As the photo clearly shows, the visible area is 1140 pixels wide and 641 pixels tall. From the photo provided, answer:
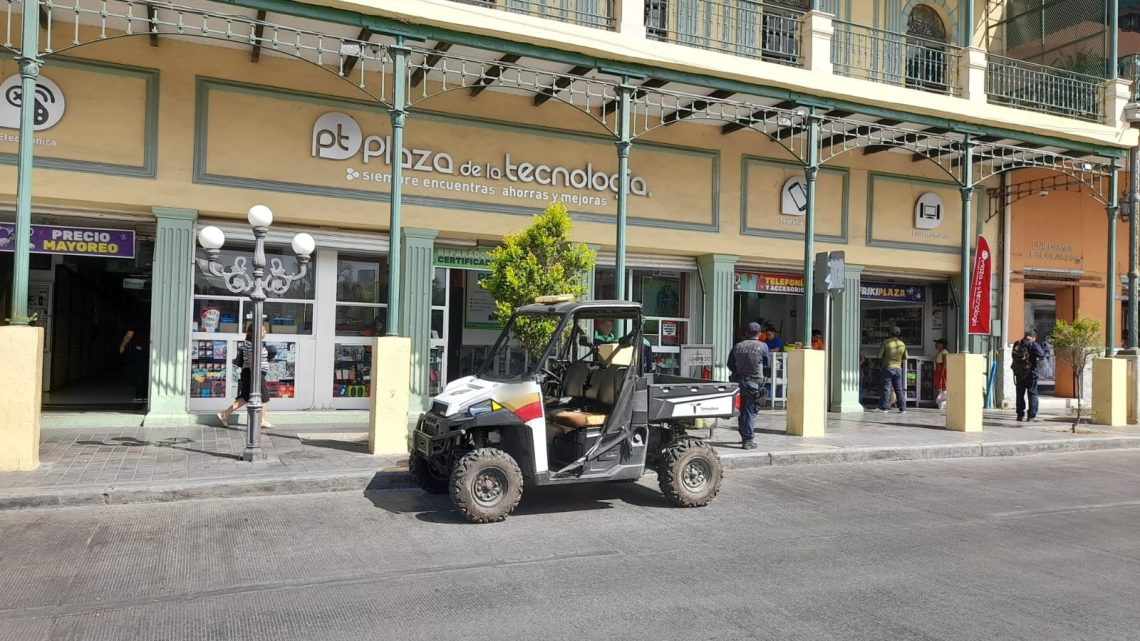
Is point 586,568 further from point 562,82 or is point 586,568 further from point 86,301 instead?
point 86,301

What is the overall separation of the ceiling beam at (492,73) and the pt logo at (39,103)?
19.1 ft

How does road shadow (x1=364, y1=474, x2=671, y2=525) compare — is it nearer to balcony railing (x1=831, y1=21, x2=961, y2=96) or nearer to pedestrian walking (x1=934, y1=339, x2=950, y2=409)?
balcony railing (x1=831, y1=21, x2=961, y2=96)

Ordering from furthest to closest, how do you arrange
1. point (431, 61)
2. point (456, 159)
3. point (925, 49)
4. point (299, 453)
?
1. point (925, 49)
2. point (456, 159)
3. point (431, 61)
4. point (299, 453)

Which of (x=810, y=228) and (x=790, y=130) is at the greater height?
(x=790, y=130)

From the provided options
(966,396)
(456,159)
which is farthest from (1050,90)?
(456,159)

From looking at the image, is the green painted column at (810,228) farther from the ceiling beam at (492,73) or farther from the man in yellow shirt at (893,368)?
the ceiling beam at (492,73)

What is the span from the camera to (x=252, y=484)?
815cm

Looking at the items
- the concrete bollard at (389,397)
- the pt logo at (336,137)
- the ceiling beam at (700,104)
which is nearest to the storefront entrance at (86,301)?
the pt logo at (336,137)

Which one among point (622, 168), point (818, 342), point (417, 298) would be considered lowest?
point (818, 342)

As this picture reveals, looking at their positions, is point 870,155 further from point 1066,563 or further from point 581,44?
point 1066,563

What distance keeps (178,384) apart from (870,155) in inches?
544

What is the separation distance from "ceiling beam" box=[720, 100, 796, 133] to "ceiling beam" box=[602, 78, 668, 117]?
4.72 ft

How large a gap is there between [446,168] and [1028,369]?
11752mm

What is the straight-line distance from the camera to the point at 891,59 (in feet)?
55.0
